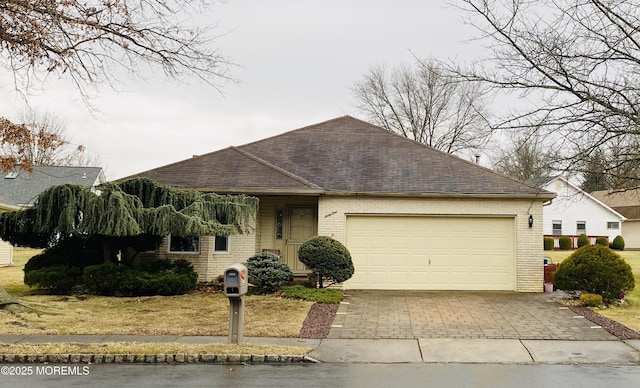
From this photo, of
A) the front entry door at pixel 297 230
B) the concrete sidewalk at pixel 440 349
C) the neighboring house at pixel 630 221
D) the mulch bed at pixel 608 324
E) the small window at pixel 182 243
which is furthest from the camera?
the neighboring house at pixel 630 221

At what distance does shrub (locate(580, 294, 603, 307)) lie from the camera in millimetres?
13094

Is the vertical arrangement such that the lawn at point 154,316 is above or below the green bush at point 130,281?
below

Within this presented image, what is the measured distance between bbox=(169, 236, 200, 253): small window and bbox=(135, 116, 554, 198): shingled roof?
4.99ft

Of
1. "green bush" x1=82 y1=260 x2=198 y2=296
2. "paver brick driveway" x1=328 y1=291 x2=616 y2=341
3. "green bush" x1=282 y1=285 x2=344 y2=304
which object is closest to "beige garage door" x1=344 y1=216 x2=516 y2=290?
"paver brick driveway" x1=328 y1=291 x2=616 y2=341

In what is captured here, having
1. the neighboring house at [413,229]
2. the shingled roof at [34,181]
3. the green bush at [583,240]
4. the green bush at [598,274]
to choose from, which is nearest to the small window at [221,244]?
the neighboring house at [413,229]

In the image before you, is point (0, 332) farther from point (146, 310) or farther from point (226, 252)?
point (226, 252)

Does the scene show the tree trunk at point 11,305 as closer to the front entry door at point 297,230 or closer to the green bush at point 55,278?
the green bush at point 55,278

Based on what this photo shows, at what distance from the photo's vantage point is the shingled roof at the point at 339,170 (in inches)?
638

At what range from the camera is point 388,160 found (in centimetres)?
1823

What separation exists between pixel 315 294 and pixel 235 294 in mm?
5296

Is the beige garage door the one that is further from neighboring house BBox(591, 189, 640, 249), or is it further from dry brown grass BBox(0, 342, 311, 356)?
neighboring house BBox(591, 189, 640, 249)

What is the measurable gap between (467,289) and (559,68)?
21.1 feet

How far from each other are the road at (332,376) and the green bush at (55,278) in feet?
22.7

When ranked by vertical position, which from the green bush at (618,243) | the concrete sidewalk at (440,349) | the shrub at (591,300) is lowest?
the concrete sidewalk at (440,349)
